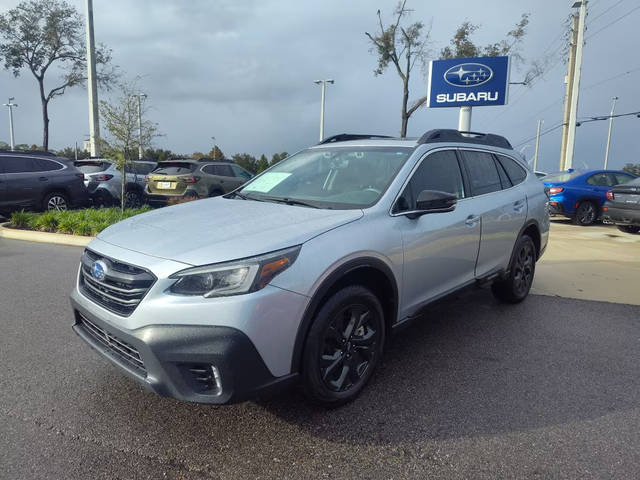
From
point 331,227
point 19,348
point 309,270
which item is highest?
point 331,227

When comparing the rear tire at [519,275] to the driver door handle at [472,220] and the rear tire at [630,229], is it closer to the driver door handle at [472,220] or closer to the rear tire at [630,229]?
the driver door handle at [472,220]

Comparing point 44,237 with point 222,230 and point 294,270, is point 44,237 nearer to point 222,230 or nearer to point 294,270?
point 222,230

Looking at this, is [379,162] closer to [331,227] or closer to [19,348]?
[331,227]

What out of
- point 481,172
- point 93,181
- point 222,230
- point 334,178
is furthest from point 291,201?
point 93,181

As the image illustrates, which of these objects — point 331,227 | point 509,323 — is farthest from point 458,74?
point 331,227

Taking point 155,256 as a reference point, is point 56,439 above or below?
below

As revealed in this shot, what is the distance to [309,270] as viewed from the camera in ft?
8.01

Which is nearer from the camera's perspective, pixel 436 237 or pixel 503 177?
pixel 436 237

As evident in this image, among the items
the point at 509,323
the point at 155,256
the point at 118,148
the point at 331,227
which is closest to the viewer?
the point at 155,256

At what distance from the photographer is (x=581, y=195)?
38.6 ft

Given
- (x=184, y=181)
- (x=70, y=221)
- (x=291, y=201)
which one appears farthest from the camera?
(x=184, y=181)

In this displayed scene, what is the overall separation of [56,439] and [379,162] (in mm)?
2789

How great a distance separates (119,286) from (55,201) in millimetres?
10331

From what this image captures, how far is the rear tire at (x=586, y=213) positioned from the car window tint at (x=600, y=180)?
0.53 metres
